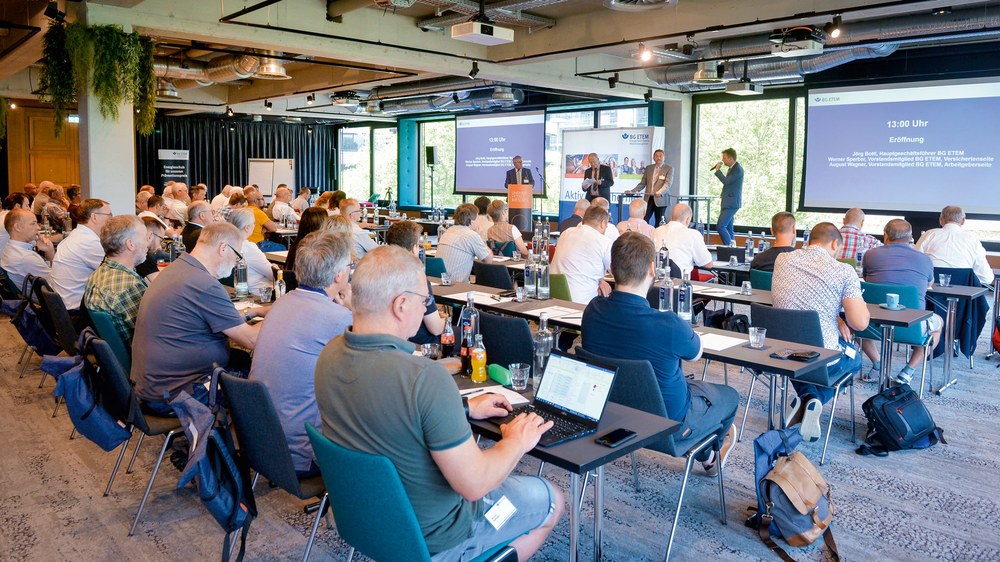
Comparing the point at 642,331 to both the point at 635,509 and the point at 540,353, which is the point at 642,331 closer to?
the point at 540,353

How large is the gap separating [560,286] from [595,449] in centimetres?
335

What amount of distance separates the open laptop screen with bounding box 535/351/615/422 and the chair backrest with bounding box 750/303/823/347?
80.9 inches

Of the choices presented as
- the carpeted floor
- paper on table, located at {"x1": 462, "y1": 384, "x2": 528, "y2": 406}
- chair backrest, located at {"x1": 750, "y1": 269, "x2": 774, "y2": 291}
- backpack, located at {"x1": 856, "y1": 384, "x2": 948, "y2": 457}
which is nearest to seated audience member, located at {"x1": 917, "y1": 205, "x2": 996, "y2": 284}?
chair backrest, located at {"x1": 750, "y1": 269, "x2": 774, "y2": 291}

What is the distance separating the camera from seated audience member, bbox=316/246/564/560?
6.22 feet

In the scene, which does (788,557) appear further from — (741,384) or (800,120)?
(800,120)

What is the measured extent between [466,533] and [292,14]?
8152 mm

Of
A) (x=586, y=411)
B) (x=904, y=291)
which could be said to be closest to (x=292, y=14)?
(x=904, y=291)

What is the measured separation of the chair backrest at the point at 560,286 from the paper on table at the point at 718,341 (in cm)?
166

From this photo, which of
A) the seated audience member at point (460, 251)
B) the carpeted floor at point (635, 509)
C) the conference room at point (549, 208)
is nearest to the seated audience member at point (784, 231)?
the conference room at point (549, 208)

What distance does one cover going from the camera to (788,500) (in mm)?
3186

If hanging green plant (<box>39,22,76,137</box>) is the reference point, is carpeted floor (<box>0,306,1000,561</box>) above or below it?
below

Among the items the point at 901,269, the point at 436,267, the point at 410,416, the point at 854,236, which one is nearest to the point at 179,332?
the point at 410,416

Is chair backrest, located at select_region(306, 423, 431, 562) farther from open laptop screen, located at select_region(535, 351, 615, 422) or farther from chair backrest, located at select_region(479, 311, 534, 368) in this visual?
chair backrest, located at select_region(479, 311, 534, 368)

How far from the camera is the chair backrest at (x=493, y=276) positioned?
6.06 m
